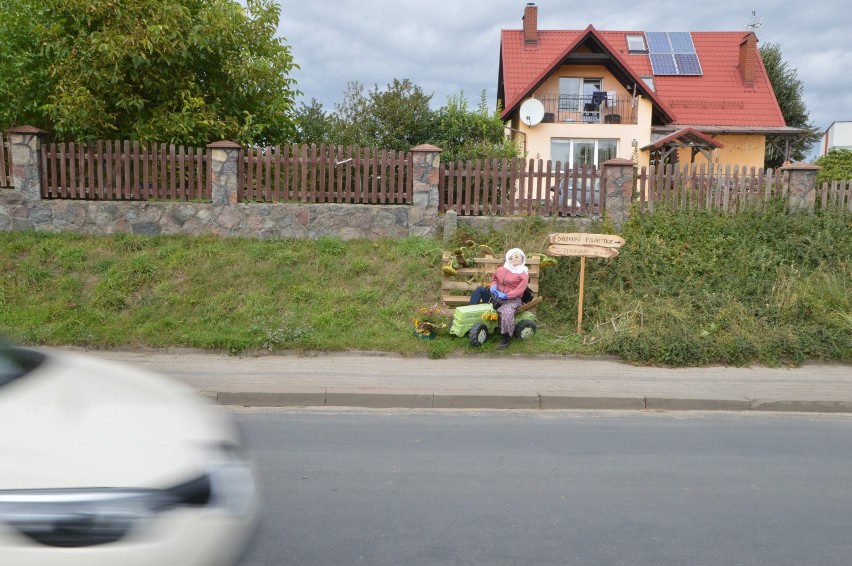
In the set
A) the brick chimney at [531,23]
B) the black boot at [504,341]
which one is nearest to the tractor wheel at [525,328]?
the black boot at [504,341]

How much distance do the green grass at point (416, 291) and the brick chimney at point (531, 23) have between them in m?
18.6

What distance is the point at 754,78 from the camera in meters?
27.6

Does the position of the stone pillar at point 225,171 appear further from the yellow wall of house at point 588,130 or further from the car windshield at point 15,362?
the yellow wall of house at point 588,130

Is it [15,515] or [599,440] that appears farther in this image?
[599,440]

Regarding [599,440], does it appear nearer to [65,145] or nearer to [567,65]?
[65,145]

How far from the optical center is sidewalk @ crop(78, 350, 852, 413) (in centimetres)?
731

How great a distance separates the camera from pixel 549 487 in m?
4.94

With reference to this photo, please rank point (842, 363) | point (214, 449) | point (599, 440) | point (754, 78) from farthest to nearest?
1. point (754, 78)
2. point (842, 363)
3. point (599, 440)
4. point (214, 449)

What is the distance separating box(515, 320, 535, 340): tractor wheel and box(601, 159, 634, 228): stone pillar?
150 inches

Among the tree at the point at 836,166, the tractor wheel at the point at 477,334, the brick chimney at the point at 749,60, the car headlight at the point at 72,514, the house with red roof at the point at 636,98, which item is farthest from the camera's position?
the brick chimney at the point at 749,60

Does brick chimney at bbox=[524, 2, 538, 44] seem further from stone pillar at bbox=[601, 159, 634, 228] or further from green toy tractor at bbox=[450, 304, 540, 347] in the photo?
green toy tractor at bbox=[450, 304, 540, 347]

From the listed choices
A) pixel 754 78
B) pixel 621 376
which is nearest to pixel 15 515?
pixel 621 376

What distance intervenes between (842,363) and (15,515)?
9.84 metres

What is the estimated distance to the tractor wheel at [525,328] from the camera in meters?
9.47
